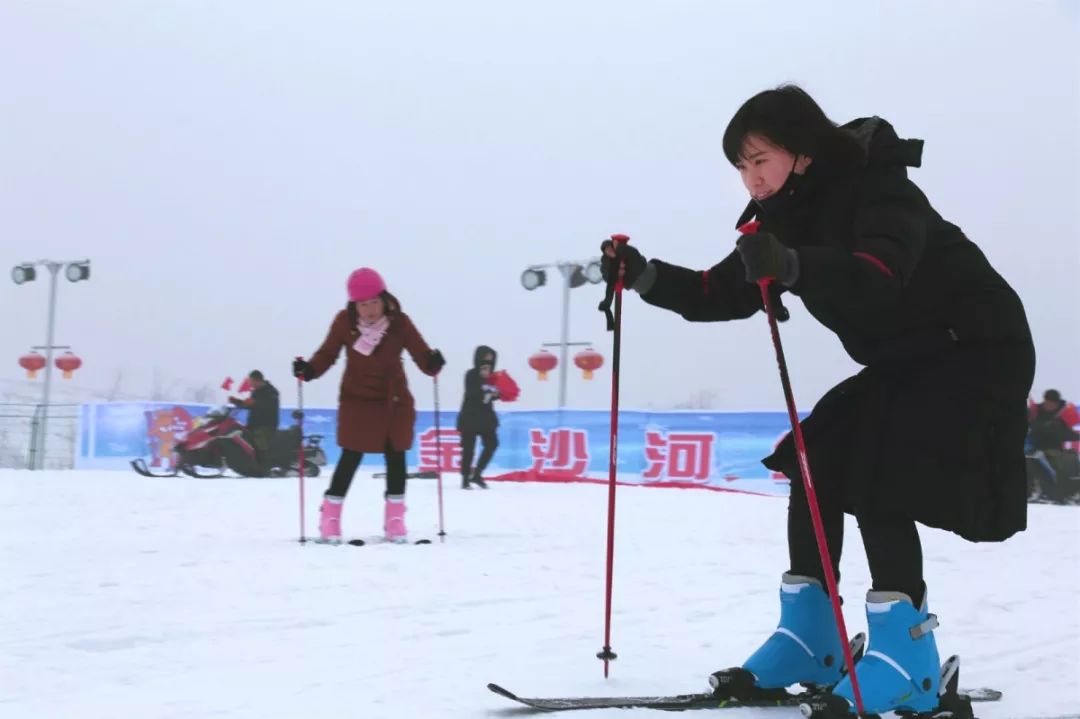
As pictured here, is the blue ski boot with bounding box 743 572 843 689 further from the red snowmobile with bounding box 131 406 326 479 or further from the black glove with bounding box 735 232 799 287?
the red snowmobile with bounding box 131 406 326 479

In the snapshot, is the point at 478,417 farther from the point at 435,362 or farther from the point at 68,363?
the point at 68,363

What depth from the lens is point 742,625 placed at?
11.2ft

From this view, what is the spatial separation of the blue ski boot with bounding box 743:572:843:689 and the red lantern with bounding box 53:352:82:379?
32.7 metres

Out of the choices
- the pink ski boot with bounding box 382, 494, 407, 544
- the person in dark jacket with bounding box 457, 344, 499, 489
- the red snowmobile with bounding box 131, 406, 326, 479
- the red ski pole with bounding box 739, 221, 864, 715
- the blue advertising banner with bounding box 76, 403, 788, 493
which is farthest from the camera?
the red snowmobile with bounding box 131, 406, 326, 479

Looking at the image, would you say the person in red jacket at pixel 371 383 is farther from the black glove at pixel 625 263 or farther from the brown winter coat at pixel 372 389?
the black glove at pixel 625 263

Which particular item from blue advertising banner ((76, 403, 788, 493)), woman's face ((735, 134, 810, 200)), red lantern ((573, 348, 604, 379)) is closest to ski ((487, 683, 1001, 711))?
woman's face ((735, 134, 810, 200))

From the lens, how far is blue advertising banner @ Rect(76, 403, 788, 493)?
1234 centimetres

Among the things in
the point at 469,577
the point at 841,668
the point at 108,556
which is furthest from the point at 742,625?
the point at 108,556

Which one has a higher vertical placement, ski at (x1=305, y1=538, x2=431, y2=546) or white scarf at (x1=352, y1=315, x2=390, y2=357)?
white scarf at (x1=352, y1=315, x2=390, y2=357)

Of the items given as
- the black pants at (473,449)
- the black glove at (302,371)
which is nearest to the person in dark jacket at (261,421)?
the black pants at (473,449)

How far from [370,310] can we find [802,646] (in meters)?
4.15

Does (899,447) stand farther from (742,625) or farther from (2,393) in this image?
(2,393)

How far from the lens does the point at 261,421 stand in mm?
14102

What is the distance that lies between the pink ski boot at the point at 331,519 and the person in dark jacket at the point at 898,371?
13.2 ft
